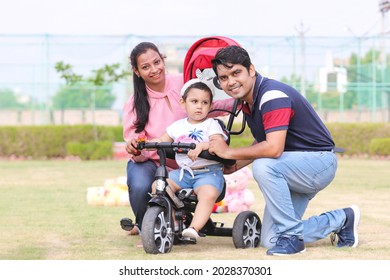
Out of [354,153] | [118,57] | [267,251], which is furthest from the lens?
[118,57]

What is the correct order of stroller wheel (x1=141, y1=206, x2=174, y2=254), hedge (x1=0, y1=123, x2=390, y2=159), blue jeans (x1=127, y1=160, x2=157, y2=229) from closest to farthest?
1. stroller wheel (x1=141, y1=206, x2=174, y2=254)
2. blue jeans (x1=127, y1=160, x2=157, y2=229)
3. hedge (x1=0, y1=123, x2=390, y2=159)

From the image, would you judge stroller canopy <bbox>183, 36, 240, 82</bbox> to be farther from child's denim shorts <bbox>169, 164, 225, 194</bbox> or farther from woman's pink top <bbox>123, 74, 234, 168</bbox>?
child's denim shorts <bbox>169, 164, 225, 194</bbox>

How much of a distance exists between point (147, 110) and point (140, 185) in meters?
0.56

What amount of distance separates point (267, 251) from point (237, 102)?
1.12m

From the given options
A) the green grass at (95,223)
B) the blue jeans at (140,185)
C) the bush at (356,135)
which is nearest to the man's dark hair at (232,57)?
the blue jeans at (140,185)

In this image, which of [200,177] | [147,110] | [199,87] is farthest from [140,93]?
[200,177]

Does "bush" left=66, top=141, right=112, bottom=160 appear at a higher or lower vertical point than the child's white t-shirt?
lower

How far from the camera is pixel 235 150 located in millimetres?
5332

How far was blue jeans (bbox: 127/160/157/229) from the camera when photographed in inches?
227

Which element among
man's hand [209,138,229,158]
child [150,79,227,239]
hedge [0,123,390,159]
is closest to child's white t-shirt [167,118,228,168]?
child [150,79,227,239]

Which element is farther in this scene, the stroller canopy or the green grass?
the stroller canopy
